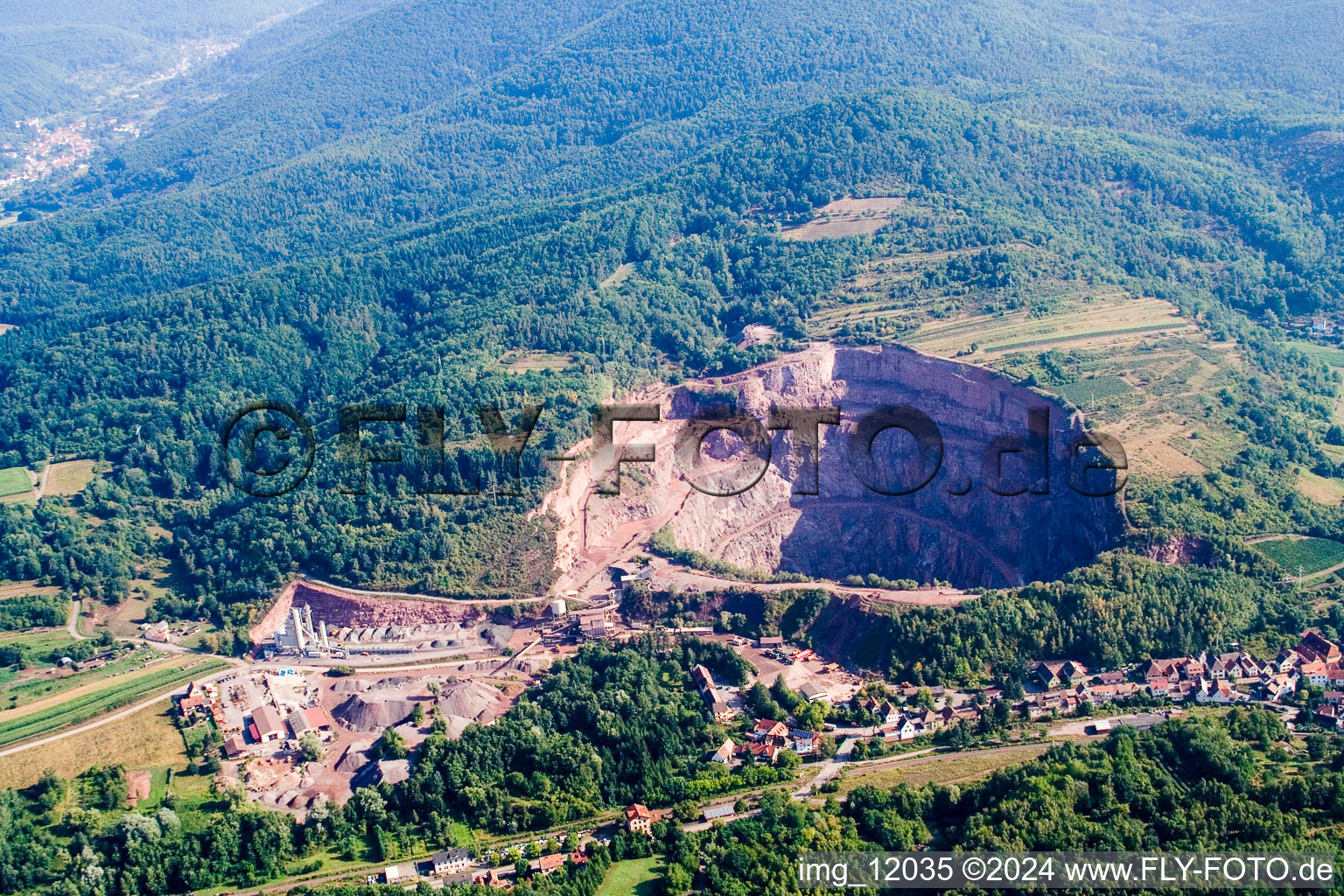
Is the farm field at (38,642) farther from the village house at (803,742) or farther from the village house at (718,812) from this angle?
the village house at (803,742)

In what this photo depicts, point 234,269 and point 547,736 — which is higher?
point 234,269

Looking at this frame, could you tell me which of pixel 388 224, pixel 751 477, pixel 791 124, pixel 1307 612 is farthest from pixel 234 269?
pixel 1307 612

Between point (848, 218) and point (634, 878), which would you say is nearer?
point (634, 878)

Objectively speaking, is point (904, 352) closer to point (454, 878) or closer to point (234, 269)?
point (454, 878)

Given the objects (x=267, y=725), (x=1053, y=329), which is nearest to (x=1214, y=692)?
(x=1053, y=329)

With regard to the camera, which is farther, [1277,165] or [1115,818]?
[1277,165]

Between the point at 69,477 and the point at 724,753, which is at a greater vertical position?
the point at 69,477

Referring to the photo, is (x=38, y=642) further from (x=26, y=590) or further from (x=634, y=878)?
(x=634, y=878)
